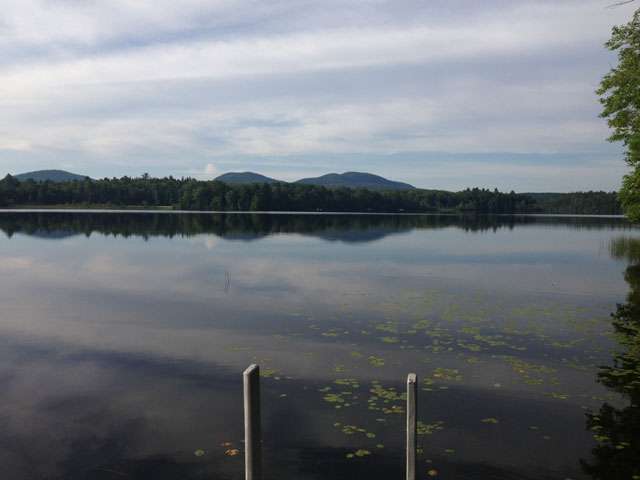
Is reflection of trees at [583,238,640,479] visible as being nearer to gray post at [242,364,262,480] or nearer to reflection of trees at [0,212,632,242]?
gray post at [242,364,262,480]

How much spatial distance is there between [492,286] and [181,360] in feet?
85.5

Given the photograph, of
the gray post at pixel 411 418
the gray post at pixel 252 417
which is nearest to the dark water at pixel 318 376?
the gray post at pixel 411 418

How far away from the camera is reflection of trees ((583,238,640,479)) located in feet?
37.9

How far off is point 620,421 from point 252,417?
1061 cm

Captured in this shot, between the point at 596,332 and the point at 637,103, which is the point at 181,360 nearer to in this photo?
the point at 596,332

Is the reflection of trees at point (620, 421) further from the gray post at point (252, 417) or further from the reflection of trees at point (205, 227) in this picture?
the reflection of trees at point (205, 227)

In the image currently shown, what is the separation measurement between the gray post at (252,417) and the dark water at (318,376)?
10.2 ft

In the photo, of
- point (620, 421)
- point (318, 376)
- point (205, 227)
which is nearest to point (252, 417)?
point (318, 376)

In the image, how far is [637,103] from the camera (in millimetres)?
42656

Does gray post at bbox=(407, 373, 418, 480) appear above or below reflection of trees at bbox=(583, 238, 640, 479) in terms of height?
above

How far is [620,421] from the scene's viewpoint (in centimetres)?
1382

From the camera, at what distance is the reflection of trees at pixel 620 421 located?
11.6m

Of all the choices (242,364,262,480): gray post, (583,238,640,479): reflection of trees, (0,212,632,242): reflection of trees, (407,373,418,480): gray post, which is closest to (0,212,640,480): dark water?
(583,238,640,479): reflection of trees

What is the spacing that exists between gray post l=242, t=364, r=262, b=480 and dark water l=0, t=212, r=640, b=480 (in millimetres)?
3104
